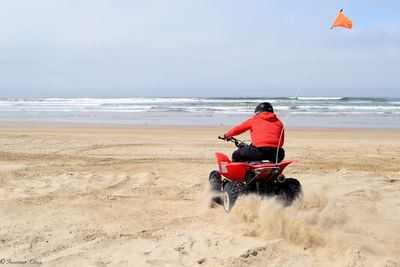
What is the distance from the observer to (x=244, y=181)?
20.2 ft

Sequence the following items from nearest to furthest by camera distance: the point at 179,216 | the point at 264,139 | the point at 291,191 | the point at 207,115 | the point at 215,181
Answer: the point at 291,191 → the point at 264,139 → the point at 179,216 → the point at 215,181 → the point at 207,115

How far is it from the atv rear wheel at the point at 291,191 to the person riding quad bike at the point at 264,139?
0.35 meters

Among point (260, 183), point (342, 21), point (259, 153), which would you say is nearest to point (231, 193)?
point (260, 183)

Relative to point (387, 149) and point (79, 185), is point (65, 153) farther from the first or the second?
point (387, 149)

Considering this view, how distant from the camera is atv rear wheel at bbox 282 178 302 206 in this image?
6.00 m

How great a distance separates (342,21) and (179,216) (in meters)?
3.58

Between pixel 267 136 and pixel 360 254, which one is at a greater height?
pixel 267 136

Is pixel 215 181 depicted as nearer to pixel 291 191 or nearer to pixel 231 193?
pixel 231 193

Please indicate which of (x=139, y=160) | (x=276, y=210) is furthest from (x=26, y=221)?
(x=139, y=160)

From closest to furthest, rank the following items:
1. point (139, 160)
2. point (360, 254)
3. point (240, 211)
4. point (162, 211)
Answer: point (360, 254) → point (240, 211) → point (162, 211) → point (139, 160)

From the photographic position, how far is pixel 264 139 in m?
6.14

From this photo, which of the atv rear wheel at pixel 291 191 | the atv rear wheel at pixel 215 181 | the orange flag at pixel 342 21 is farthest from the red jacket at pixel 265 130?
the orange flag at pixel 342 21

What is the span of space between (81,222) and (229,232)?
2018 millimetres

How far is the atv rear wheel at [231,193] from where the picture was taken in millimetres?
6059
